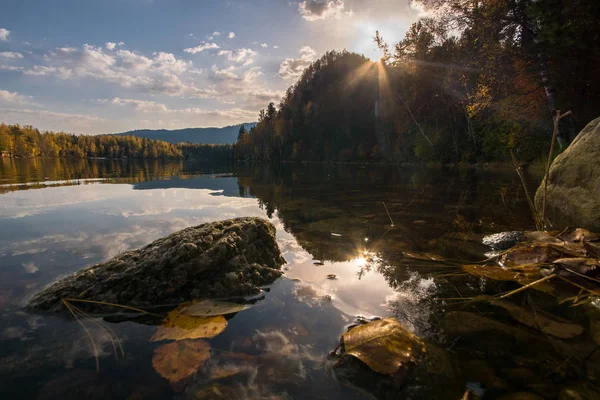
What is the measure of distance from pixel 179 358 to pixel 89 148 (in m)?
196

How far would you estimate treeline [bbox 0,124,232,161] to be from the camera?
117812 millimetres

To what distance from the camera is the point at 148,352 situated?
9.90 ft

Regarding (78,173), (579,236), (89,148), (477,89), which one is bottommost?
(579,236)

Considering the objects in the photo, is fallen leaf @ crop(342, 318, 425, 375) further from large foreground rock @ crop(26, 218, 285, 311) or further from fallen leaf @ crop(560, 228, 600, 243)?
fallen leaf @ crop(560, 228, 600, 243)

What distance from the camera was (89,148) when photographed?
15788 cm

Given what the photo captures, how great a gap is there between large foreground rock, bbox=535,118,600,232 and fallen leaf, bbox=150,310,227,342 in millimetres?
7576

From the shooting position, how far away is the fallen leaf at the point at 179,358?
2.73m

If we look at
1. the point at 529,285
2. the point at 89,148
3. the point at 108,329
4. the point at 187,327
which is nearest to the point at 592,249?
the point at 529,285

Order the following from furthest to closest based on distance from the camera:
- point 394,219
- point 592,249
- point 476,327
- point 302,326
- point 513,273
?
point 394,219 → point 513,273 → point 592,249 → point 302,326 → point 476,327

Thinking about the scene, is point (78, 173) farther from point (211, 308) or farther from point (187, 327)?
point (187, 327)

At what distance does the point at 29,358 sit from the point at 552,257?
293 inches

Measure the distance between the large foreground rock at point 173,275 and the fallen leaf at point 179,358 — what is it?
3.57 feet

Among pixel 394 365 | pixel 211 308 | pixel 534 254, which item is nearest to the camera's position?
pixel 394 365

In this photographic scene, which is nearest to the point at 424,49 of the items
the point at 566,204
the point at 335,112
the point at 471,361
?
the point at 566,204
